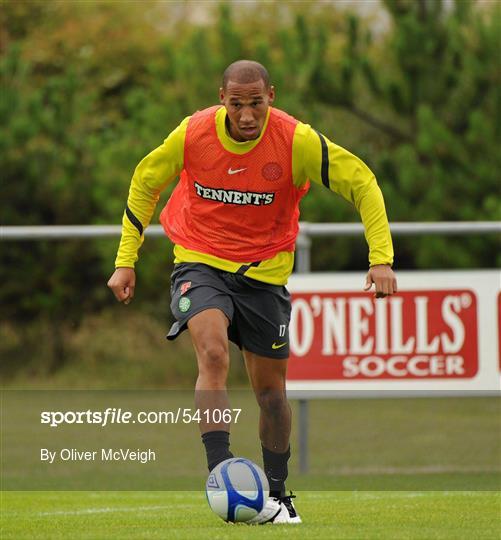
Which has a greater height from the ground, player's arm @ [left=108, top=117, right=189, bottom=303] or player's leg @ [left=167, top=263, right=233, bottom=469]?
player's arm @ [left=108, top=117, right=189, bottom=303]

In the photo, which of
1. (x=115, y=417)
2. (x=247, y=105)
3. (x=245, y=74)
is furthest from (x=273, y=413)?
(x=115, y=417)

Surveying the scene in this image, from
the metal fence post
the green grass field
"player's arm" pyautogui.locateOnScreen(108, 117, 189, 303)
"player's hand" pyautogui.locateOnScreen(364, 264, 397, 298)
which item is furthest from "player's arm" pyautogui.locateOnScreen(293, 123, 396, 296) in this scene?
the metal fence post

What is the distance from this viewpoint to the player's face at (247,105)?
6426 mm

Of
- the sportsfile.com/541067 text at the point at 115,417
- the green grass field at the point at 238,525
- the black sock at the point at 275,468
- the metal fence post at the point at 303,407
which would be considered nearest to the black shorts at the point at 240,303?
the black sock at the point at 275,468

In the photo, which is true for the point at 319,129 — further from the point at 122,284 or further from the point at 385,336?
the point at 122,284

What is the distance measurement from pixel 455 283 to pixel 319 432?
2574 millimetres

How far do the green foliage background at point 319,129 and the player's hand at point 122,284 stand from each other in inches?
366

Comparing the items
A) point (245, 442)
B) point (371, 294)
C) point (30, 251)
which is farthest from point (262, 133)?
point (30, 251)

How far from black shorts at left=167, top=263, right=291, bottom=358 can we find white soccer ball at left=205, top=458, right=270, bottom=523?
0.77 m

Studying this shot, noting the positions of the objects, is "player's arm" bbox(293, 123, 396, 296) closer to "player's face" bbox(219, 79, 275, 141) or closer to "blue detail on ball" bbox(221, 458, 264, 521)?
"player's face" bbox(219, 79, 275, 141)

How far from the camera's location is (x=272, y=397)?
6855 millimetres

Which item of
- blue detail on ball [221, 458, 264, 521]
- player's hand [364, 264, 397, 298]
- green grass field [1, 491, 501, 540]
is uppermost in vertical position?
player's hand [364, 264, 397, 298]

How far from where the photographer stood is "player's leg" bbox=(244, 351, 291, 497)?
6836 mm

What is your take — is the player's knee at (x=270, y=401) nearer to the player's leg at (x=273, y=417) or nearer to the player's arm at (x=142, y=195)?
the player's leg at (x=273, y=417)
